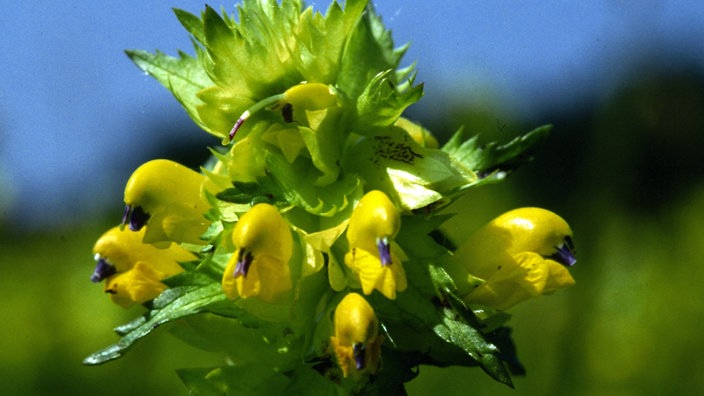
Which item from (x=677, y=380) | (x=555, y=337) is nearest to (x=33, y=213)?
(x=555, y=337)

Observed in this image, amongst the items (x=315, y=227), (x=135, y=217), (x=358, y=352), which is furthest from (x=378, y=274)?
(x=135, y=217)

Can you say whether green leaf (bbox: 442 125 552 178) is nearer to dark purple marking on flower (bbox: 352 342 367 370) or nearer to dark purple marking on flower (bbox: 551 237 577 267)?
dark purple marking on flower (bbox: 551 237 577 267)

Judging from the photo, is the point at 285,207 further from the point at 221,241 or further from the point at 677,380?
the point at 677,380

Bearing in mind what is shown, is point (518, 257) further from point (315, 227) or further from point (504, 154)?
point (315, 227)

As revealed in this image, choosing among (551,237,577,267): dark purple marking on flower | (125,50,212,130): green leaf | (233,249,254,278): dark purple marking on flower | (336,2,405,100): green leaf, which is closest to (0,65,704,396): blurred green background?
(551,237,577,267): dark purple marking on flower

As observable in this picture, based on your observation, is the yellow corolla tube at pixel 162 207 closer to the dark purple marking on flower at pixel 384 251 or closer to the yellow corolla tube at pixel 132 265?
the yellow corolla tube at pixel 132 265

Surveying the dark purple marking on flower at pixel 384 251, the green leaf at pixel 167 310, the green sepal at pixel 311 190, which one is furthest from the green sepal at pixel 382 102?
the green leaf at pixel 167 310
